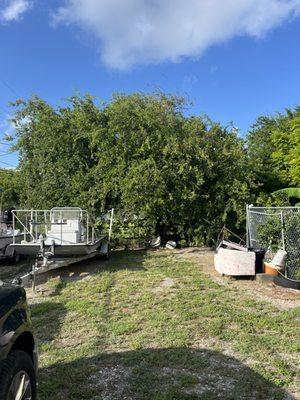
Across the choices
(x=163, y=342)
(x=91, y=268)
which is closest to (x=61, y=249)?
(x=91, y=268)

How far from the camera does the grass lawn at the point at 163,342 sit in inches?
165

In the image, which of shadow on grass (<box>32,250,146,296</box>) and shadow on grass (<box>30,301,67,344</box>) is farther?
shadow on grass (<box>32,250,146,296</box>)

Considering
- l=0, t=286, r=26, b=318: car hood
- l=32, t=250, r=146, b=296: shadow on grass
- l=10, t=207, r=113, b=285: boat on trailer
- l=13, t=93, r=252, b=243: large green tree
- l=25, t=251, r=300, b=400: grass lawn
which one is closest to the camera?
l=0, t=286, r=26, b=318: car hood

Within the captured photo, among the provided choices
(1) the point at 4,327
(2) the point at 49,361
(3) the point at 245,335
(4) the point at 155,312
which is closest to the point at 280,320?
(3) the point at 245,335

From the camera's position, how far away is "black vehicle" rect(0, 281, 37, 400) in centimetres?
287

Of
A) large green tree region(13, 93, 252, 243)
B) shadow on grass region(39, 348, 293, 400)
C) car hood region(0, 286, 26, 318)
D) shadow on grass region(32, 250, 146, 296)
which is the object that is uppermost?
large green tree region(13, 93, 252, 243)

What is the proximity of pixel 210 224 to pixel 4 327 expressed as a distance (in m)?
12.2

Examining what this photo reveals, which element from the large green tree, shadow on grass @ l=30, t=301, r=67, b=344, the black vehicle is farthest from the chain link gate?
the black vehicle

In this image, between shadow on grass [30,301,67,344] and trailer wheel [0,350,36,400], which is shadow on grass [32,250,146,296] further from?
trailer wheel [0,350,36,400]

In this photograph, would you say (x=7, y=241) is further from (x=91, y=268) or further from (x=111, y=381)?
(x=111, y=381)

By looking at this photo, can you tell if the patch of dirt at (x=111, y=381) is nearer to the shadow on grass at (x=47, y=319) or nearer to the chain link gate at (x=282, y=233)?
→ the shadow on grass at (x=47, y=319)

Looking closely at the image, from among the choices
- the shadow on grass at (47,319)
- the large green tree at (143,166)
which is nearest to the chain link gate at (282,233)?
the large green tree at (143,166)

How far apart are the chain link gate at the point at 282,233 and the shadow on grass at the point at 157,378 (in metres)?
4.74

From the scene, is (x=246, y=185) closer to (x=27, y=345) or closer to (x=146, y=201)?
(x=146, y=201)
